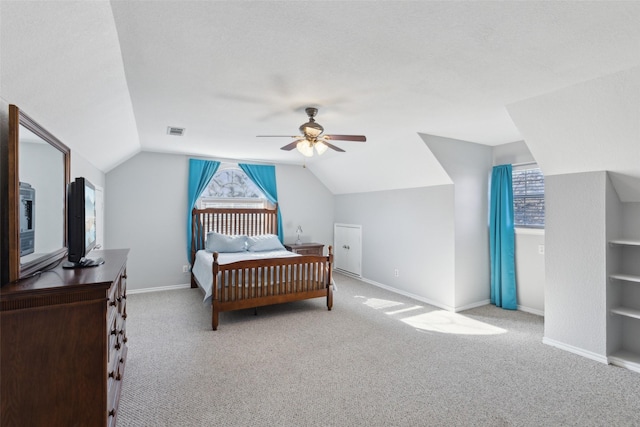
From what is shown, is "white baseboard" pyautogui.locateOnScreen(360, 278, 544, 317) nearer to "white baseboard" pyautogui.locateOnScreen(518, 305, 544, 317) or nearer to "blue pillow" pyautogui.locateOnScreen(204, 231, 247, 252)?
"white baseboard" pyautogui.locateOnScreen(518, 305, 544, 317)

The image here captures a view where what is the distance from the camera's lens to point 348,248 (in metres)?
6.22

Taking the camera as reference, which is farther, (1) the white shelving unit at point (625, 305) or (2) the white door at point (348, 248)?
(2) the white door at point (348, 248)

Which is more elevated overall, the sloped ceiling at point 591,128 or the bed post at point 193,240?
the sloped ceiling at point 591,128

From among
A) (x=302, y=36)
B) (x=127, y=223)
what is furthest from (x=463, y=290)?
(x=127, y=223)

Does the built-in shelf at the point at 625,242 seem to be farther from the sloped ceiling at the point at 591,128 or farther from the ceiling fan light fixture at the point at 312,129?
the ceiling fan light fixture at the point at 312,129

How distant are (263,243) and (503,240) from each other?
143 inches

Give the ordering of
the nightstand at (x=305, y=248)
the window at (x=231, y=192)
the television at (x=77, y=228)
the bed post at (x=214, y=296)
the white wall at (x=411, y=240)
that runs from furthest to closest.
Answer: the nightstand at (x=305, y=248) → the window at (x=231, y=192) → the white wall at (x=411, y=240) → the bed post at (x=214, y=296) → the television at (x=77, y=228)

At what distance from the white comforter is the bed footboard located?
0.70ft

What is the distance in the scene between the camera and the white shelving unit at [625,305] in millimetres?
2730

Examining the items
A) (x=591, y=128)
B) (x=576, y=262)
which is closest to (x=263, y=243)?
(x=576, y=262)

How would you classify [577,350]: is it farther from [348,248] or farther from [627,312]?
[348,248]

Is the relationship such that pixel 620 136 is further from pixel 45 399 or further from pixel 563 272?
pixel 45 399

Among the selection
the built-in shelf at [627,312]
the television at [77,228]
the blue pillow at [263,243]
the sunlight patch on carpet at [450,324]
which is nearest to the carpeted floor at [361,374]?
the sunlight patch on carpet at [450,324]

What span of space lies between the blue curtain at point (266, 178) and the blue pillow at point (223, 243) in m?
1.00
